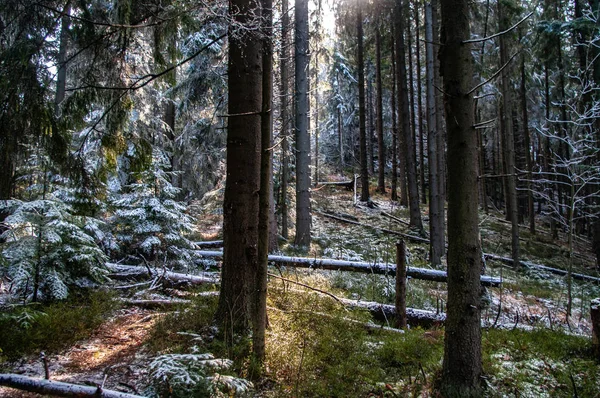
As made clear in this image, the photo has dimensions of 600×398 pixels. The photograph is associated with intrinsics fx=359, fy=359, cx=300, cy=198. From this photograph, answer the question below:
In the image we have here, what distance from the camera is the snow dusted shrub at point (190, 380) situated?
294 centimetres

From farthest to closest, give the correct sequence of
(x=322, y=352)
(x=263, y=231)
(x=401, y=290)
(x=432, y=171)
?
(x=432, y=171) → (x=401, y=290) → (x=322, y=352) → (x=263, y=231)

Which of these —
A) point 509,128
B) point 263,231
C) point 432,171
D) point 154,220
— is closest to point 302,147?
point 432,171

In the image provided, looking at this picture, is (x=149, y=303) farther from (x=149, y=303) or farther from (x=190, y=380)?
(x=190, y=380)

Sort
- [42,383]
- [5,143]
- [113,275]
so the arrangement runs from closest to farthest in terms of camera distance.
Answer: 1. [42,383]
2. [5,143]
3. [113,275]

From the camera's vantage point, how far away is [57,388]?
9.64 feet

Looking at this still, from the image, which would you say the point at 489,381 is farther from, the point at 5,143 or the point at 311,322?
the point at 5,143

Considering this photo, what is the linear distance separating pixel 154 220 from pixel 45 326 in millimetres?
3336

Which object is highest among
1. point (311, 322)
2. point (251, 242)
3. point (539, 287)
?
point (251, 242)

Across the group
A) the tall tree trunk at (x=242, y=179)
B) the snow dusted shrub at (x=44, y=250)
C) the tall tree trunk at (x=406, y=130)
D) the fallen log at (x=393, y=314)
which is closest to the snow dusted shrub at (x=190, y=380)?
the tall tree trunk at (x=242, y=179)

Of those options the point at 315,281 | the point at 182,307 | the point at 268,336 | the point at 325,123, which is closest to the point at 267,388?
the point at 268,336

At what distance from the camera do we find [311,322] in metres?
5.21

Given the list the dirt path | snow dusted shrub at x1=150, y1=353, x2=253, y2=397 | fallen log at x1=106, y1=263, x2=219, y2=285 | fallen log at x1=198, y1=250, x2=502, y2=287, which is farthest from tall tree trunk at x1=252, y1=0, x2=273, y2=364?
fallen log at x1=198, y1=250, x2=502, y2=287

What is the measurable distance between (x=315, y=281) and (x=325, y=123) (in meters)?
36.6

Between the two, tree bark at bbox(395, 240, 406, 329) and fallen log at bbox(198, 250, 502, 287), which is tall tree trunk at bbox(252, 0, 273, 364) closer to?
tree bark at bbox(395, 240, 406, 329)
